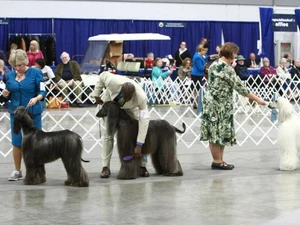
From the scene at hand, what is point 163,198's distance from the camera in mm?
7254

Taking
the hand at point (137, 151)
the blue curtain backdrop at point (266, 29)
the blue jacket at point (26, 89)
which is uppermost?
the blue curtain backdrop at point (266, 29)

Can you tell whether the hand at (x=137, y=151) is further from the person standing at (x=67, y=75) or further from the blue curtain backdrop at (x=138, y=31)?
the blue curtain backdrop at (x=138, y=31)

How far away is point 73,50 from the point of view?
936 inches

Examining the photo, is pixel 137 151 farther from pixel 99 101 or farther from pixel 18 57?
pixel 18 57

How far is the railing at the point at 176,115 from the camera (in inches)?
467

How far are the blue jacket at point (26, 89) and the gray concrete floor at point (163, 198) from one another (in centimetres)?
77

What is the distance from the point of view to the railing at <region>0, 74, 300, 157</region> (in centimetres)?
1187

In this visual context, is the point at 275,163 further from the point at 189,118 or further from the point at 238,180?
the point at 189,118

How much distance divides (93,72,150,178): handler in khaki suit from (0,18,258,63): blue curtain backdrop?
45.3ft

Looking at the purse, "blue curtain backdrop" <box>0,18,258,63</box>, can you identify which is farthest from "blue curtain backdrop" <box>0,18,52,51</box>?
the purse

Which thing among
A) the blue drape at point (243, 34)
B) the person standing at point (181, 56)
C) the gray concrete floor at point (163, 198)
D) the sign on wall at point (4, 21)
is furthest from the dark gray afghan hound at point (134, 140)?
the blue drape at point (243, 34)

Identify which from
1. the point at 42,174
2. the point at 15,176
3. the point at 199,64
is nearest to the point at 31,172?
the point at 42,174

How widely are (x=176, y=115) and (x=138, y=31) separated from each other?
9.52 m

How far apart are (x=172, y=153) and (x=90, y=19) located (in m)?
15.8
